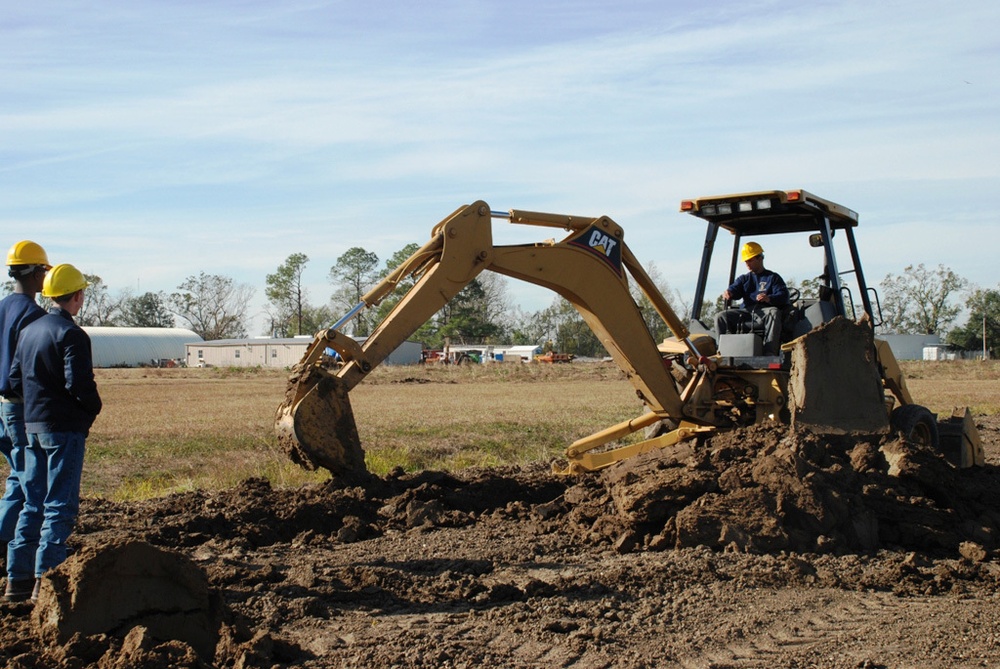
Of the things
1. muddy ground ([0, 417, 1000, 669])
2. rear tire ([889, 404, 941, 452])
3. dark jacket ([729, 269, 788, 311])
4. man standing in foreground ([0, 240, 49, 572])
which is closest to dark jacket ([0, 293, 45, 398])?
man standing in foreground ([0, 240, 49, 572])

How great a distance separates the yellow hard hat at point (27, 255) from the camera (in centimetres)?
673

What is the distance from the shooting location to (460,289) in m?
8.84

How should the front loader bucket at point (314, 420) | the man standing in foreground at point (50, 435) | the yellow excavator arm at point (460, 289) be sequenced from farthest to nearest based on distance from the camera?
1. the yellow excavator arm at point (460, 289)
2. the front loader bucket at point (314, 420)
3. the man standing in foreground at point (50, 435)

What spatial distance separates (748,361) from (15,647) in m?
6.96

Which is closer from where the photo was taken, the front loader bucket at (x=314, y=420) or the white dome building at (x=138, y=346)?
the front loader bucket at (x=314, y=420)

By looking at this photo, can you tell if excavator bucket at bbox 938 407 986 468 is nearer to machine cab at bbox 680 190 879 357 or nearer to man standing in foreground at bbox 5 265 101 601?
machine cab at bbox 680 190 879 357

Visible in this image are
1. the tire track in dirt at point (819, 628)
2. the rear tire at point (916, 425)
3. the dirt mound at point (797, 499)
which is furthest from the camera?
the rear tire at point (916, 425)

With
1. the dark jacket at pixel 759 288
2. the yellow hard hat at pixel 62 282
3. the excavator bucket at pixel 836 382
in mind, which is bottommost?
the excavator bucket at pixel 836 382

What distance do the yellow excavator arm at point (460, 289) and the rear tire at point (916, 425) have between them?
2121mm

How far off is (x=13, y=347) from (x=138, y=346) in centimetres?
8734

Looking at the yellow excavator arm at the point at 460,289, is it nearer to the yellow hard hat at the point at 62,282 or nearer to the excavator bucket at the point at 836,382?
the excavator bucket at the point at 836,382

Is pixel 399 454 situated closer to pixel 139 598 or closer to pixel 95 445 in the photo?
pixel 95 445

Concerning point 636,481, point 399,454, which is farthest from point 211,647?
point 399,454

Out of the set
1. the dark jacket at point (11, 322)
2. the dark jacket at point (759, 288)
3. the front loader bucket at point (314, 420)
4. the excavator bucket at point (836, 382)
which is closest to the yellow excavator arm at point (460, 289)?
the front loader bucket at point (314, 420)
